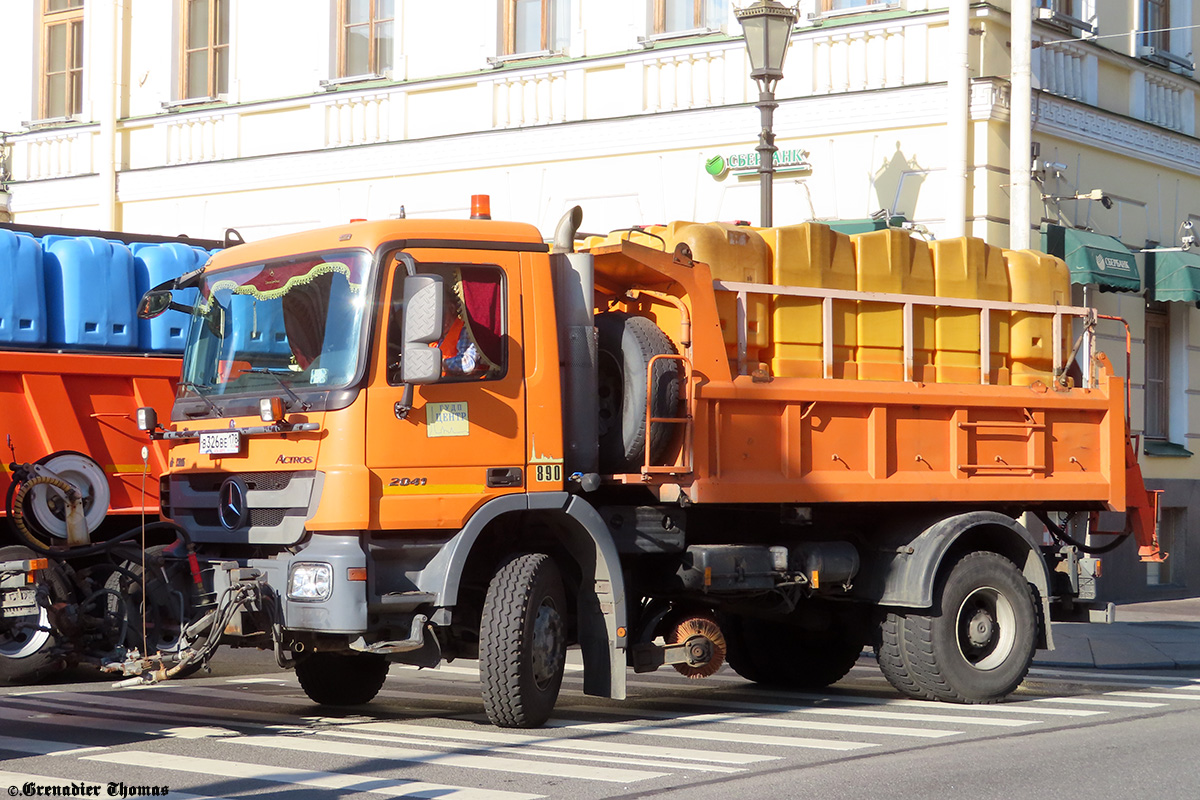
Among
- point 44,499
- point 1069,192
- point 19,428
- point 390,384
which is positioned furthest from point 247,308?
point 1069,192

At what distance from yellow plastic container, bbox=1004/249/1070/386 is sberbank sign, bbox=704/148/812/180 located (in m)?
6.97

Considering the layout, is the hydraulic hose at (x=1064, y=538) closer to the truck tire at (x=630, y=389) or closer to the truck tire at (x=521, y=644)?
the truck tire at (x=630, y=389)

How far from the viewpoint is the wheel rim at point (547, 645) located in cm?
959

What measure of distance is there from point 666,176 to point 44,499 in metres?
11.0

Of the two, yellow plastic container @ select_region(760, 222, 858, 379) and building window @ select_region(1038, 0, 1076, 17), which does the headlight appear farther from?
building window @ select_region(1038, 0, 1076, 17)

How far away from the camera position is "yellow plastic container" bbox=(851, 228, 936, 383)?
11234mm

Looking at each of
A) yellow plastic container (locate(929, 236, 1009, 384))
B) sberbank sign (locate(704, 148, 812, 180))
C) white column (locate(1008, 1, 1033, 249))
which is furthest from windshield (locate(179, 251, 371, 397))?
white column (locate(1008, 1, 1033, 249))

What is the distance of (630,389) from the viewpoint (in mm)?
10047

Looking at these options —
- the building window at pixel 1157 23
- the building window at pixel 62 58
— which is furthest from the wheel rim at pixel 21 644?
the building window at pixel 1157 23

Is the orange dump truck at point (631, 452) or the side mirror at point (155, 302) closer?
the orange dump truck at point (631, 452)

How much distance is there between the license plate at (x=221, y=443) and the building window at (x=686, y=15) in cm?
1184

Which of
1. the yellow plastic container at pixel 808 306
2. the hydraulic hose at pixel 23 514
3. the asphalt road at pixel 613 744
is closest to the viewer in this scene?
the asphalt road at pixel 613 744

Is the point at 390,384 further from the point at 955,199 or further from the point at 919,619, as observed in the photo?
the point at 955,199

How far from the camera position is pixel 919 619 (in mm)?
11211
